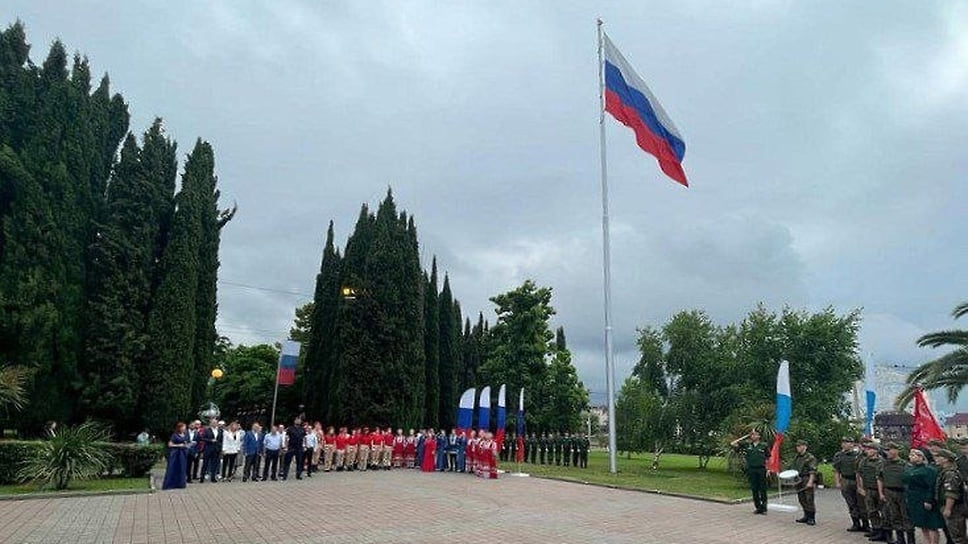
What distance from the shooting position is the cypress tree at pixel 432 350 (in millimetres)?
40844

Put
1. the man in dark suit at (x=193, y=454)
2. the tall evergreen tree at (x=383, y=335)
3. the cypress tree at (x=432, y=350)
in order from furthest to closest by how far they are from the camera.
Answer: the cypress tree at (x=432, y=350) < the tall evergreen tree at (x=383, y=335) < the man in dark suit at (x=193, y=454)

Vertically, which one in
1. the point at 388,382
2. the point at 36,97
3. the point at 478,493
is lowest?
the point at 478,493

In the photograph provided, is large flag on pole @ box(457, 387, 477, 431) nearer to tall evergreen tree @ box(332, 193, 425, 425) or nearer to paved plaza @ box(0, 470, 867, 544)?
paved plaza @ box(0, 470, 867, 544)

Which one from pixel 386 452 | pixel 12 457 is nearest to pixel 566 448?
pixel 386 452

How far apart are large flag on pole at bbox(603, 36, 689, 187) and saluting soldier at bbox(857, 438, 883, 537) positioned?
36.9 feet

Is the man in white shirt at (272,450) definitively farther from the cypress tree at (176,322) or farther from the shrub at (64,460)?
the cypress tree at (176,322)

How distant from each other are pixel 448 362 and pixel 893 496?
34.2m

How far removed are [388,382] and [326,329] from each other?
26.3 feet

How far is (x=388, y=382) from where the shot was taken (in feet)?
110

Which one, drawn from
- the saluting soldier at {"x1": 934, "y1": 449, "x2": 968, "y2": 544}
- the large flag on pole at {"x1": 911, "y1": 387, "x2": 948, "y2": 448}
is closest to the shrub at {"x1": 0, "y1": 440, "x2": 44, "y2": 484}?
the saluting soldier at {"x1": 934, "y1": 449, "x2": 968, "y2": 544}

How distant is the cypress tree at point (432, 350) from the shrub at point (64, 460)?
24252mm

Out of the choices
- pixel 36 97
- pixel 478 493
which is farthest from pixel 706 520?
pixel 36 97

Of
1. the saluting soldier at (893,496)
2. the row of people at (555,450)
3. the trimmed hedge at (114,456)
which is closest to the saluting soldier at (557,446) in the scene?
the row of people at (555,450)

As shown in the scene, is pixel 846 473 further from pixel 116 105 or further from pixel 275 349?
pixel 275 349
